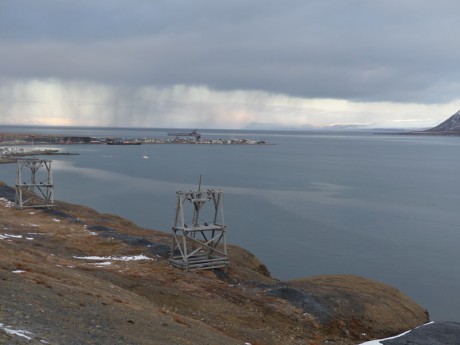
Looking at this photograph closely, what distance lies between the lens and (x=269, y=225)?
52875 millimetres

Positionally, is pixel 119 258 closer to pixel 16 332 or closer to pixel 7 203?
pixel 16 332

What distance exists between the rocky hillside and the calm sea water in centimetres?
838

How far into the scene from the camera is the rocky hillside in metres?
14.0

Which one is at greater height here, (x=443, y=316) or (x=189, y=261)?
(x=189, y=261)

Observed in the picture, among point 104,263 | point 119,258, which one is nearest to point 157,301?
point 104,263

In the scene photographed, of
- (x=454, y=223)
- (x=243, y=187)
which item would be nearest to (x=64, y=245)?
(x=454, y=223)

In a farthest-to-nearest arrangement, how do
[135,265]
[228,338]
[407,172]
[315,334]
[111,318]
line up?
[407,172] < [135,265] < [315,334] < [228,338] < [111,318]

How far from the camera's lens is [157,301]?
20516mm

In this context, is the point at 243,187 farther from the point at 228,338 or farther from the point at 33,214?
the point at 228,338

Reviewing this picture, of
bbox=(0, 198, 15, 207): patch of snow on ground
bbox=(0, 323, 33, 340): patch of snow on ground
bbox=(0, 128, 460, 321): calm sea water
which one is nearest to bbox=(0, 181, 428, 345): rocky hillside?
bbox=(0, 323, 33, 340): patch of snow on ground

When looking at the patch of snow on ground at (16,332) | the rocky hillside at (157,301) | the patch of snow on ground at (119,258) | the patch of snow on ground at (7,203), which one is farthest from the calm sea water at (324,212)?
the patch of snow on ground at (16,332)

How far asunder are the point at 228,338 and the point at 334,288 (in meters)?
9.14

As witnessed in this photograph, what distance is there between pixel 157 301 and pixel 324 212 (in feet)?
140

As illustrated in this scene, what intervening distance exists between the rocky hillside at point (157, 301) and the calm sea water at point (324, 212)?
8382mm
